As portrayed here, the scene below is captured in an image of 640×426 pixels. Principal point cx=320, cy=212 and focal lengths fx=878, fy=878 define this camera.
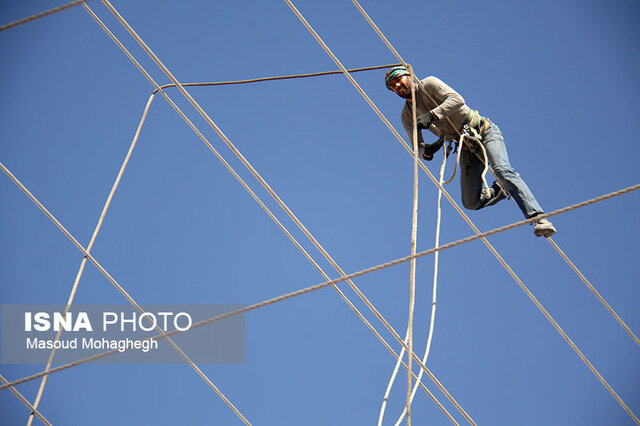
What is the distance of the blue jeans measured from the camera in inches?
197

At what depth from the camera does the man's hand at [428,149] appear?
5723mm

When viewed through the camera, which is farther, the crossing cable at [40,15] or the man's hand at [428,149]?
the man's hand at [428,149]

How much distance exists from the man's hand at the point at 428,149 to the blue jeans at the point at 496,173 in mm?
165

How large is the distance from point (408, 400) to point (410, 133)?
7.89 feet

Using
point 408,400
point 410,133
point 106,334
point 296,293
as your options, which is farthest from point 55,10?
point 106,334

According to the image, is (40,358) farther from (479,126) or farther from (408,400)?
(408,400)

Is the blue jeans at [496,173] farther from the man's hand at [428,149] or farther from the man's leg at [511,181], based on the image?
the man's hand at [428,149]

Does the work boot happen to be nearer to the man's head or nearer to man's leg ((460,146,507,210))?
man's leg ((460,146,507,210))

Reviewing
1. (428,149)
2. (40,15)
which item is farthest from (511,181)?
(40,15)

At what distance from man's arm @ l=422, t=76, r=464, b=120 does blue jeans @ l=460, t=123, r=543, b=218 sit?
287 mm

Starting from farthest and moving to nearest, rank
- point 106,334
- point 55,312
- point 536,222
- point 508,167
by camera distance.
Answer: point 55,312, point 106,334, point 508,167, point 536,222

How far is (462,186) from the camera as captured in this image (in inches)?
227

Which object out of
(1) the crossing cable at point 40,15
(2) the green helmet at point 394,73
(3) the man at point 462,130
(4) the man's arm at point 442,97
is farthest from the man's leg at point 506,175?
(1) the crossing cable at point 40,15

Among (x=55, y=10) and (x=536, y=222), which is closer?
(x=55, y=10)
